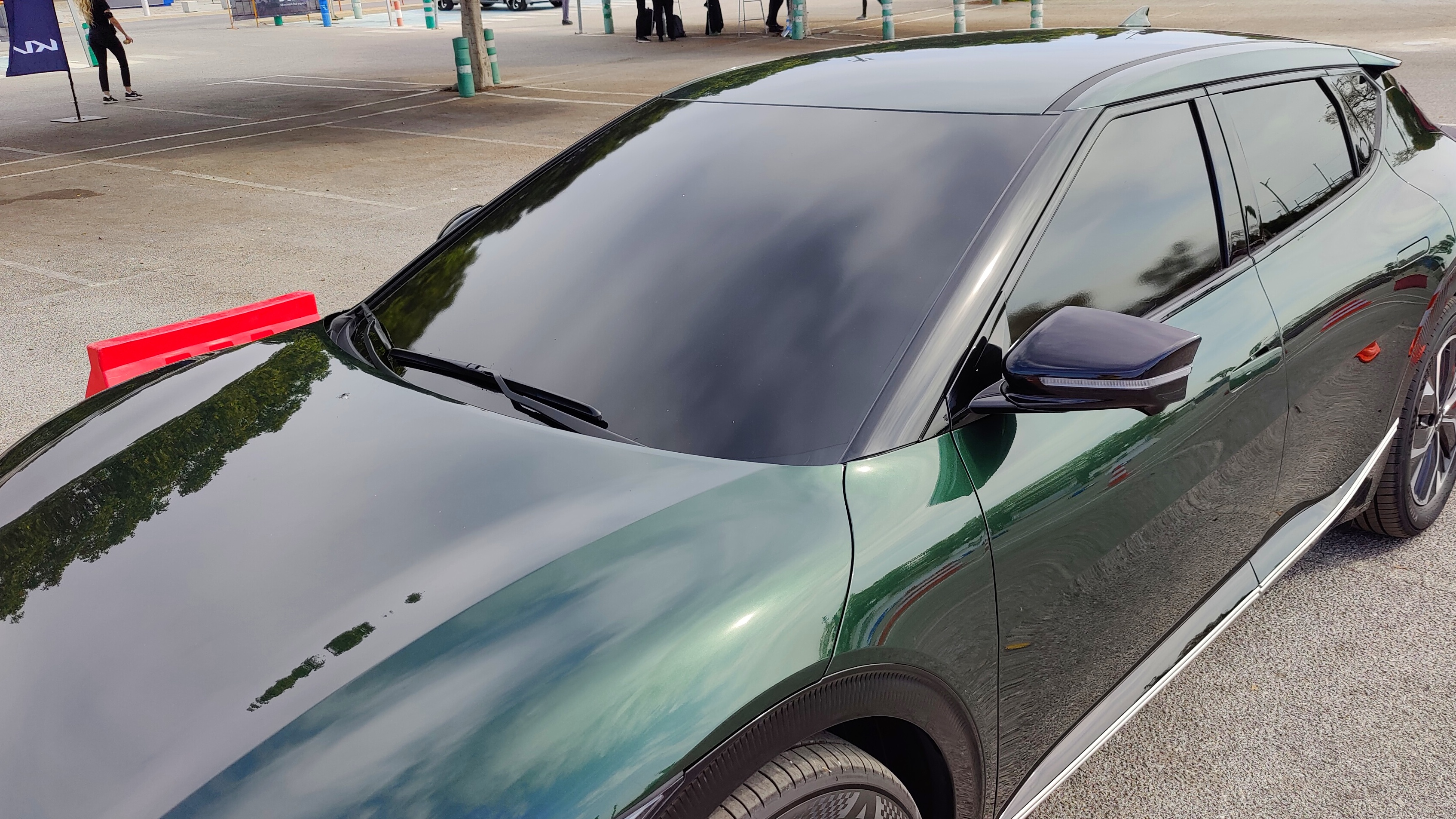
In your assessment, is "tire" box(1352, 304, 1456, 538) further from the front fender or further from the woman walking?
the woman walking

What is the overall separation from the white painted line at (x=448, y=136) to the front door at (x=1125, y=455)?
9.90 metres

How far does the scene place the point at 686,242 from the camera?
2348mm

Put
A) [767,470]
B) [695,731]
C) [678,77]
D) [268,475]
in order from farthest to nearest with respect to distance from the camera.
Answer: [678,77], [268,475], [767,470], [695,731]

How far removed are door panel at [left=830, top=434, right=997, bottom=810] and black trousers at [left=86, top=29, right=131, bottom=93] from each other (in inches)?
723

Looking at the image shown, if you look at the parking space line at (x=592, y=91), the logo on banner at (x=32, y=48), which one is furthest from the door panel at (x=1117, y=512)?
the logo on banner at (x=32, y=48)

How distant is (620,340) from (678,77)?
53.2 ft

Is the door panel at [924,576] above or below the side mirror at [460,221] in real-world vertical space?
below

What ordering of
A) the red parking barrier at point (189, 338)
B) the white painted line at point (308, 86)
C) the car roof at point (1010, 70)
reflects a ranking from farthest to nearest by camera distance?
the white painted line at point (308, 86) → the red parking barrier at point (189, 338) → the car roof at point (1010, 70)

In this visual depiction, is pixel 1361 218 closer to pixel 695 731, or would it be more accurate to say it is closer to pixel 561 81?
pixel 695 731

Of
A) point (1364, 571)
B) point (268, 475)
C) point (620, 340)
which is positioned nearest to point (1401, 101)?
point (1364, 571)

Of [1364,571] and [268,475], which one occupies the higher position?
[268,475]

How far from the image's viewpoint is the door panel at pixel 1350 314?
2.63 metres

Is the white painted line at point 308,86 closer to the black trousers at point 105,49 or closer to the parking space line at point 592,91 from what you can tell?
the parking space line at point 592,91

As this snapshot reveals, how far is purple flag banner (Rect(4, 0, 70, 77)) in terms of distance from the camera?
44.1 feet
